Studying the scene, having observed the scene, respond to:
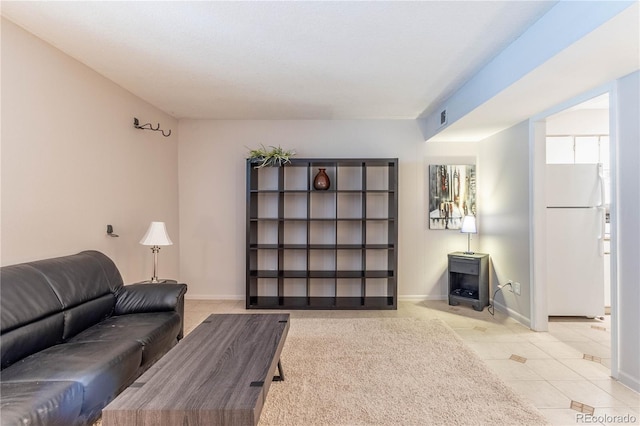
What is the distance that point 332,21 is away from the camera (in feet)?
6.88

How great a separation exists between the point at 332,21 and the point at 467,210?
3307 millimetres

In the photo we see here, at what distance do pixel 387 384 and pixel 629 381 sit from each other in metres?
1.73

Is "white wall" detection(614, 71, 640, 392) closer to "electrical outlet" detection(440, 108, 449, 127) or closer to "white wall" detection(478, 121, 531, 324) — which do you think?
"white wall" detection(478, 121, 531, 324)

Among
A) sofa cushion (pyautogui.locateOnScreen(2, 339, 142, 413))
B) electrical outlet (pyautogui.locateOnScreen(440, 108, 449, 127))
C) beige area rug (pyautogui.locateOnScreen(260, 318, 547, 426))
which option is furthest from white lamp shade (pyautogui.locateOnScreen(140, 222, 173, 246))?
electrical outlet (pyautogui.locateOnScreen(440, 108, 449, 127))

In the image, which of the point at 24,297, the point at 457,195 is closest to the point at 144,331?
the point at 24,297

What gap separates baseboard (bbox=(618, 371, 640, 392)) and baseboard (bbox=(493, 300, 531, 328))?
105 cm

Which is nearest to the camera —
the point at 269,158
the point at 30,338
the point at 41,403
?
the point at 41,403

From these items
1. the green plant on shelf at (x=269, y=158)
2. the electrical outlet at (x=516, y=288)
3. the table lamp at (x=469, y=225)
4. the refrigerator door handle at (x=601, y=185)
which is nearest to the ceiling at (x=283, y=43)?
the green plant on shelf at (x=269, y=158)

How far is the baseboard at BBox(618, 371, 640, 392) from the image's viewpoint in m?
2.18

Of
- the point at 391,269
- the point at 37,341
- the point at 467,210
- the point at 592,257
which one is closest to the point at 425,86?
the point at 467,210

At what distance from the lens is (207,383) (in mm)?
1457

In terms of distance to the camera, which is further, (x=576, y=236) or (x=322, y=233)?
(x=322, y=233)

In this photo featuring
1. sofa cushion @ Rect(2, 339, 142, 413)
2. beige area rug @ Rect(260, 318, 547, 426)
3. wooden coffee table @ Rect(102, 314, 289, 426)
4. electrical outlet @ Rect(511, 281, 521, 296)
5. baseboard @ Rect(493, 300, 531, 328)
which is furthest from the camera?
electrical outlet @ Rect(511, 281, 521, 296)

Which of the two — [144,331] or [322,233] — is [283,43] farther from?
[322,233]
